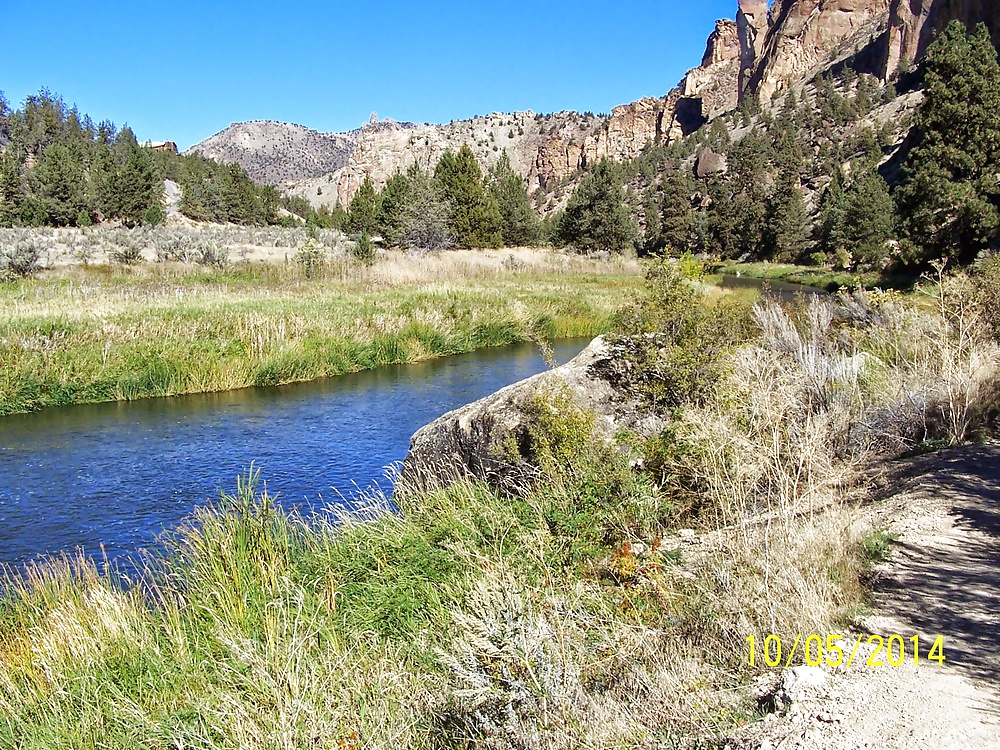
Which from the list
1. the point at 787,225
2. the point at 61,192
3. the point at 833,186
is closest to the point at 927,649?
the point at 787,225

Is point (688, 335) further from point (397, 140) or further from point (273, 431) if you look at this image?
point (397, 140)

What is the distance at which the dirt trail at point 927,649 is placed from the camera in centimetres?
313

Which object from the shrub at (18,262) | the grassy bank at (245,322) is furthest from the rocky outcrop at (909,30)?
the shrub at (18,262)

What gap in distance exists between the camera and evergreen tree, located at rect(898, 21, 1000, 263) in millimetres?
29797

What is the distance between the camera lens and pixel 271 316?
18047 millimetres

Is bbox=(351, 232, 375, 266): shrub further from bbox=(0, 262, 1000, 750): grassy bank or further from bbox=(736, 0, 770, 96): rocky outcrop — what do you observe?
bbox=(736, 0, 770, 96): rocky outcrop

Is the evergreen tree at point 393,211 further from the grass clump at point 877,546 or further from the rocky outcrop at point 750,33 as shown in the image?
the rocky outcrop at point 750,33

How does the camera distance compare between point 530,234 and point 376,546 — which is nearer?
point 376,546

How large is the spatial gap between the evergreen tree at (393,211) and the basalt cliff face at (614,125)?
67.4m

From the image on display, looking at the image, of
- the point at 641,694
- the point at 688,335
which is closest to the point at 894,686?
the point at 641,694

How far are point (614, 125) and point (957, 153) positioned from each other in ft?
460

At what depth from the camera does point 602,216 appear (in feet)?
167

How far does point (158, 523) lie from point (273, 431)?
4.26m

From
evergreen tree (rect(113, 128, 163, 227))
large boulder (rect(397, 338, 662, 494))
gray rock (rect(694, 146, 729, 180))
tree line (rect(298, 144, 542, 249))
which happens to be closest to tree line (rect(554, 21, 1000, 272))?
gray rock (rect(694, 146, 729, 180))
